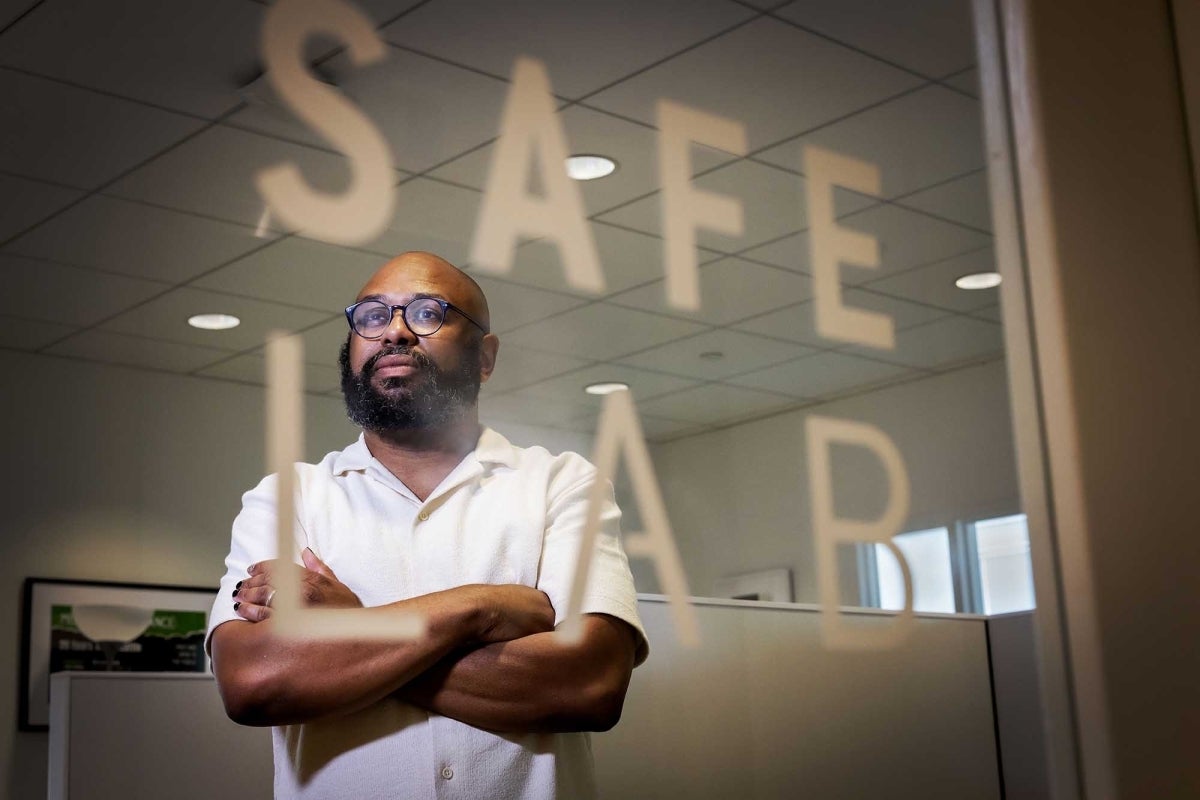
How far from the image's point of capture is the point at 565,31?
6.94 ft

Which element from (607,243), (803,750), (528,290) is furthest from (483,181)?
(803,750)

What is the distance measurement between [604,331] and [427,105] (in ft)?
1.69

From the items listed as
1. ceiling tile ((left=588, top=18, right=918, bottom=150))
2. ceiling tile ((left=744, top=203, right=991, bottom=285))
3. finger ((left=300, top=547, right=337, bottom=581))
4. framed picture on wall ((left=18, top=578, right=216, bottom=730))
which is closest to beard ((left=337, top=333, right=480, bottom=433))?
finger ((left=300, top=547, right=337, bottom=581))

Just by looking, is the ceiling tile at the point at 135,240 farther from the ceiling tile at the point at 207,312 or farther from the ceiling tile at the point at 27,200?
the ceiling tile at the point at 207,312

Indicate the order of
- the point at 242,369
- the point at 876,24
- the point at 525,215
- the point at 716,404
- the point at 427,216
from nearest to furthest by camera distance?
1. the point at 525,215
2. the point at 876,24
3. the point at 716,404
4. the point at 427,216
5. the point at 242,369

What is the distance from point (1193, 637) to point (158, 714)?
158cm

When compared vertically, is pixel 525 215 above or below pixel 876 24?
below

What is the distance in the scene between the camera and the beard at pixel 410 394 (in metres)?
1.02

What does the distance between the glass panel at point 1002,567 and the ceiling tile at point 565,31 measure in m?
1.16

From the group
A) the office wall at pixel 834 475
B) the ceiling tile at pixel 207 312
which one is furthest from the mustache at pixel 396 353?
the ceiling tile at pixel 207 312

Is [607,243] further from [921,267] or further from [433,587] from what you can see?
[433,587]

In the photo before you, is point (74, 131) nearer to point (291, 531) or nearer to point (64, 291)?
point (64, 291)

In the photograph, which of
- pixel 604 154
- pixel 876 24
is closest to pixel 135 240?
pixel 604 154

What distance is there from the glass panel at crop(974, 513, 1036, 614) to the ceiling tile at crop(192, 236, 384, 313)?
1883 millimetres
